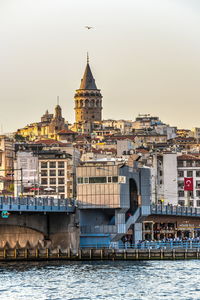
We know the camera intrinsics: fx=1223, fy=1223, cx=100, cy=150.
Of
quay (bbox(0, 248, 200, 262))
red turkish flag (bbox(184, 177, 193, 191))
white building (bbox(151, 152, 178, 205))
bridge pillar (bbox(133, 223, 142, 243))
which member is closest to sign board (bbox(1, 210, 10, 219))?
quay (bbox(0, 248, 200, 262))

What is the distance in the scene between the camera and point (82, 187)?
12862 cm

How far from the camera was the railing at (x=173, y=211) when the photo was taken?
145 metres

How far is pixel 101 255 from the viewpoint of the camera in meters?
124

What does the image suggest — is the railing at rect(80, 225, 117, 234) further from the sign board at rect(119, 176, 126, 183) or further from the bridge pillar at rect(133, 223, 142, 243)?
the bridge pillar at rect(133, 223, 142, 243)

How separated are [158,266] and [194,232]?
52.3 metres

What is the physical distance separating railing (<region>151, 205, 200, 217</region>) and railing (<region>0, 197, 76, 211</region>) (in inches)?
703

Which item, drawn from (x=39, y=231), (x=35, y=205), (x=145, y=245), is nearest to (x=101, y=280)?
(x=35, y=205)

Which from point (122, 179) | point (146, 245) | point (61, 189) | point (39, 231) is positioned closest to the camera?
point (39, 231)

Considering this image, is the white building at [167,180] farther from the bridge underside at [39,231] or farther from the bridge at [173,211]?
the bridge underside at [39,231]

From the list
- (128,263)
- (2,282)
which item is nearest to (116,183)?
(128,263)

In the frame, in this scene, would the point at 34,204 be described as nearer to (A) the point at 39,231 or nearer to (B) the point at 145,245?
(A) the point at 39,231

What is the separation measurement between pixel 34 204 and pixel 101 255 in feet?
28.0

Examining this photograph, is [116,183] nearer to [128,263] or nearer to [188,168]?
[128,263]

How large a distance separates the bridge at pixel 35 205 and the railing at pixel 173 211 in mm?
17798
